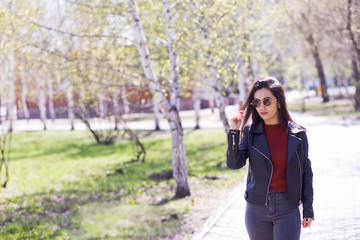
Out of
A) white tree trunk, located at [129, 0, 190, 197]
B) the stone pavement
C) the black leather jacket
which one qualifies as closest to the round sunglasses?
the black leather jacket

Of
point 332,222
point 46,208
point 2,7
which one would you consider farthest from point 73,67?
point 332,222

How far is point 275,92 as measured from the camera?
3322 millimetres

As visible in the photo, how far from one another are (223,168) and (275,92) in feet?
35.2

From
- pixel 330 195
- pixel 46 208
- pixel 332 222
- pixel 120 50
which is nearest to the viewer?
pixel 332 222

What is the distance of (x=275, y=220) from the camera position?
3.17m

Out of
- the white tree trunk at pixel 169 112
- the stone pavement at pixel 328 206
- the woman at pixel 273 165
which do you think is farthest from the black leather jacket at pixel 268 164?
the white tree trunk at pixel 169 112

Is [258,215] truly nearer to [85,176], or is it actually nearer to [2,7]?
[2,7]

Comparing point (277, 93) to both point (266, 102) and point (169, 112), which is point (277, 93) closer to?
point (266, 102)

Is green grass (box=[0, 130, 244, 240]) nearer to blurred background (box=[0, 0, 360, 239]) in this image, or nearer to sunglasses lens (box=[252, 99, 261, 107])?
blurred background (box=[0, 0, 360, 239])

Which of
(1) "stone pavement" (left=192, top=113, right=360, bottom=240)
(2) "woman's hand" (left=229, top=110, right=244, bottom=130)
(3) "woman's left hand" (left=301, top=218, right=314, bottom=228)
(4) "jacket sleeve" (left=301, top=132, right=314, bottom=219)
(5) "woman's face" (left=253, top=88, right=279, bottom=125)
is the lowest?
(1) "stone pavement" (left=192, top=113, right=360, bottom=240)

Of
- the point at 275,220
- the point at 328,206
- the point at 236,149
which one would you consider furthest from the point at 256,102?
the point at 328,206

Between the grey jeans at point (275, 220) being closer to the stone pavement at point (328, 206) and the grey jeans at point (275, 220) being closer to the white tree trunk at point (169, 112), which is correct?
the stone pavement at point (328, 206)

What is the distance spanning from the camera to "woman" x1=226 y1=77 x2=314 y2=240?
316cm

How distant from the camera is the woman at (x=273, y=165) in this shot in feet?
10.4
